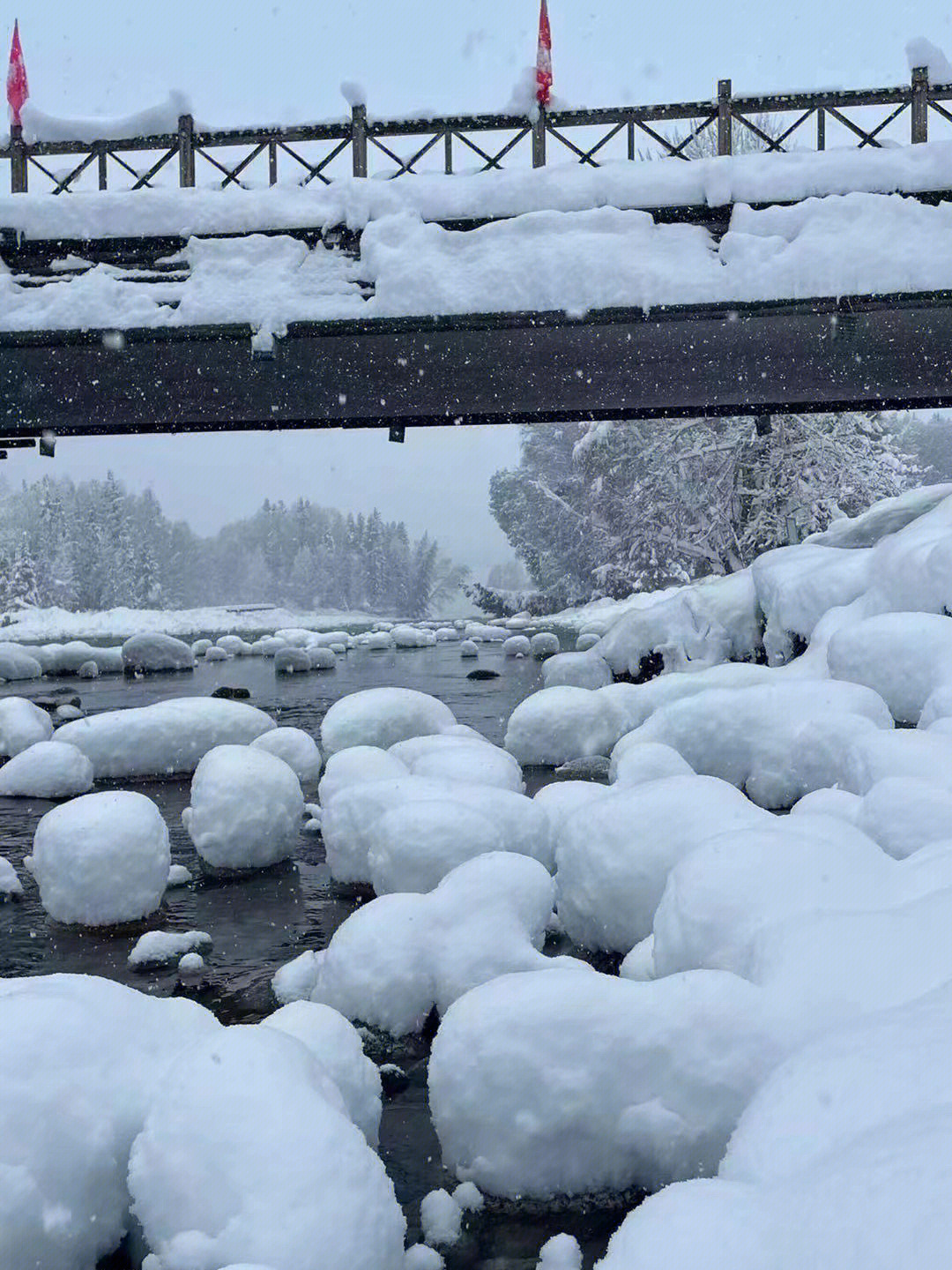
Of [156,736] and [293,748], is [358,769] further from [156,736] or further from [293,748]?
[156,736]

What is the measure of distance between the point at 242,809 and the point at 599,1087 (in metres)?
2.51

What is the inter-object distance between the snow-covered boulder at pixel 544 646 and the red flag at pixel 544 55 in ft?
25.1

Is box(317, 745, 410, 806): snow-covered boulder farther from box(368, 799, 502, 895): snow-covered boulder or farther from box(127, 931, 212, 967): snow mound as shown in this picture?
box(127, 931, 212, 967): snow mound

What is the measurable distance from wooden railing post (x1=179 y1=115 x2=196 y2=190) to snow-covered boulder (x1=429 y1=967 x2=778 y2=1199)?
770cm

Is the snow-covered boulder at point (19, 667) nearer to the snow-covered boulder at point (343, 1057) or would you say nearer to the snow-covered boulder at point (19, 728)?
the snow-covered boulder at point (19, 728)

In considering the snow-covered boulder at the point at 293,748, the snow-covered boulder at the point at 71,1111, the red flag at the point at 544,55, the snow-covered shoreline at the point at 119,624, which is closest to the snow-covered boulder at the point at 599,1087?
the snow-covered boulder at the point at 71,1111

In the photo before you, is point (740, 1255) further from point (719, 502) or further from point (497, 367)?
point (719, 502)

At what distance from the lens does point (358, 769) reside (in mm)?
4441

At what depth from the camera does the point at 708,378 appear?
7871 millimetres

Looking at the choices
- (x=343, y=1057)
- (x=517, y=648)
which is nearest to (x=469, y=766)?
(x=343, y=1057)

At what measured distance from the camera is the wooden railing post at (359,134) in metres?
8.04

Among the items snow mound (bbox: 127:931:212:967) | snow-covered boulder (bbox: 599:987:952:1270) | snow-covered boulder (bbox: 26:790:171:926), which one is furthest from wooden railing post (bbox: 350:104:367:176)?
snow-covered boulder (bbox: 599:987:952:1270)

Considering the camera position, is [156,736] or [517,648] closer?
[156,736]

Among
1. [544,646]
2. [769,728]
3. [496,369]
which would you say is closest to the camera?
[769,728]
